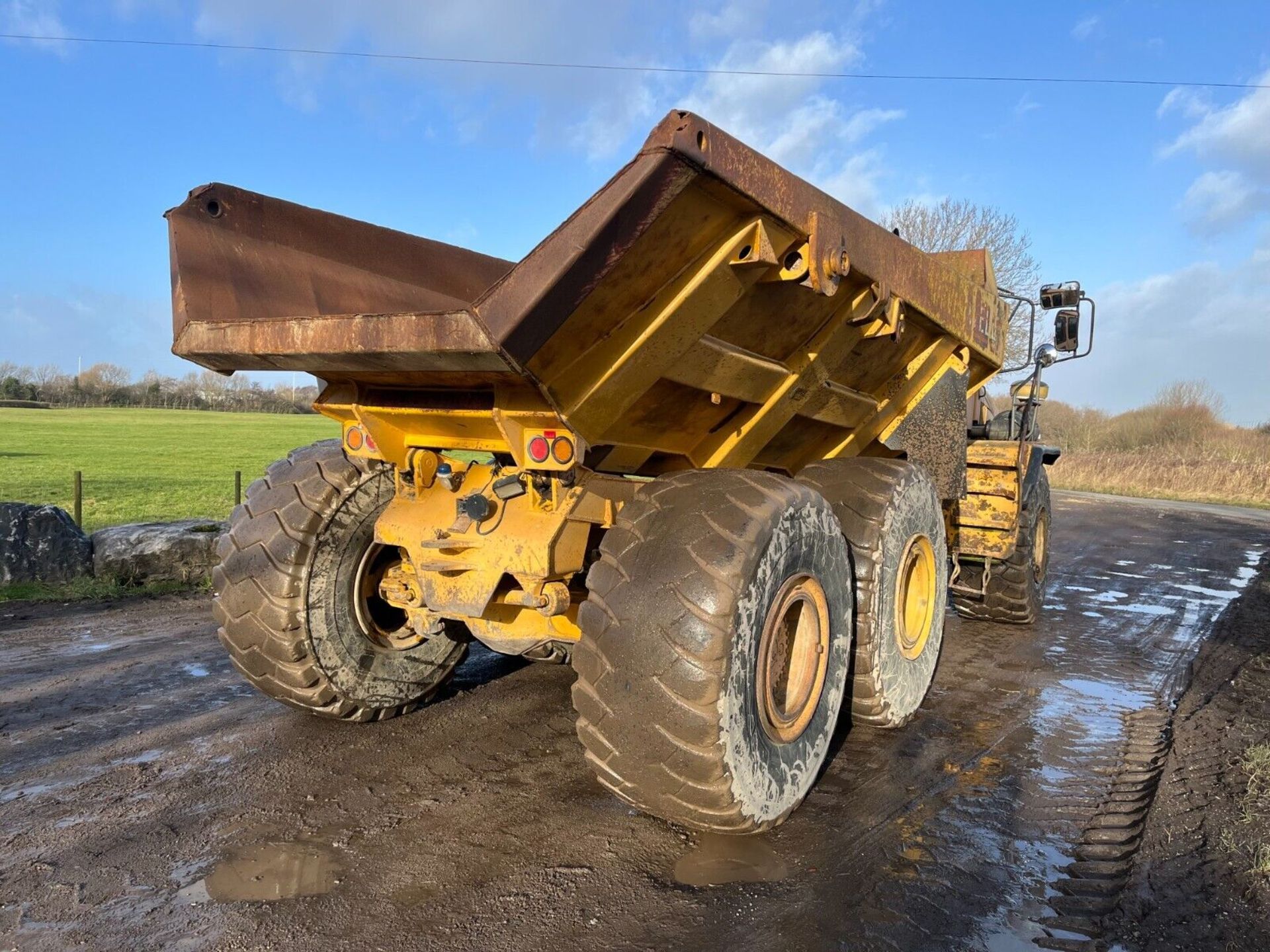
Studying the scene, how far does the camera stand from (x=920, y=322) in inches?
163

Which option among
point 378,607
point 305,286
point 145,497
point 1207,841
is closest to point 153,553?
point 378,607

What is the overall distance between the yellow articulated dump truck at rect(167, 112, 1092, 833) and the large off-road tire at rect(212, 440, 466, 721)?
1 cm

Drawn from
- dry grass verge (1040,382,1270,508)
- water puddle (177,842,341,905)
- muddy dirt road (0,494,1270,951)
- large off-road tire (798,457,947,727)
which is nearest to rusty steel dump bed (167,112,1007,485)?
large off-road tire (798,457,947,727)

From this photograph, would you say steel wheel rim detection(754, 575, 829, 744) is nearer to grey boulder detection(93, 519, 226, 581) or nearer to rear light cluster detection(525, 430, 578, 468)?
rear light cluster detection(525, 430, 578, 468)

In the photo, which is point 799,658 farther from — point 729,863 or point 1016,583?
point 1016,583

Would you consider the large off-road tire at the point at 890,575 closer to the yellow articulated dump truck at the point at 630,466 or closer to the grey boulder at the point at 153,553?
the yellow articulated dump truck at the point at 630,466

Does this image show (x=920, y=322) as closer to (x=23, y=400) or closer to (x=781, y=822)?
(x=781, y=822)

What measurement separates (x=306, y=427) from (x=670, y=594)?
4964 cm

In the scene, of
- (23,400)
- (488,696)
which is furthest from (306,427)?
(488,696)

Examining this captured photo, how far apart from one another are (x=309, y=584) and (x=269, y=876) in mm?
1271

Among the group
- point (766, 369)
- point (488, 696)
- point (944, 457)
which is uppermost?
point (766, 369)

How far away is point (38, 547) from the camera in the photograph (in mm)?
7129

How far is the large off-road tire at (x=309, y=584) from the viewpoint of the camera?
371 centimetres

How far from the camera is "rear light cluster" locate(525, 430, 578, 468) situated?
119 inches
